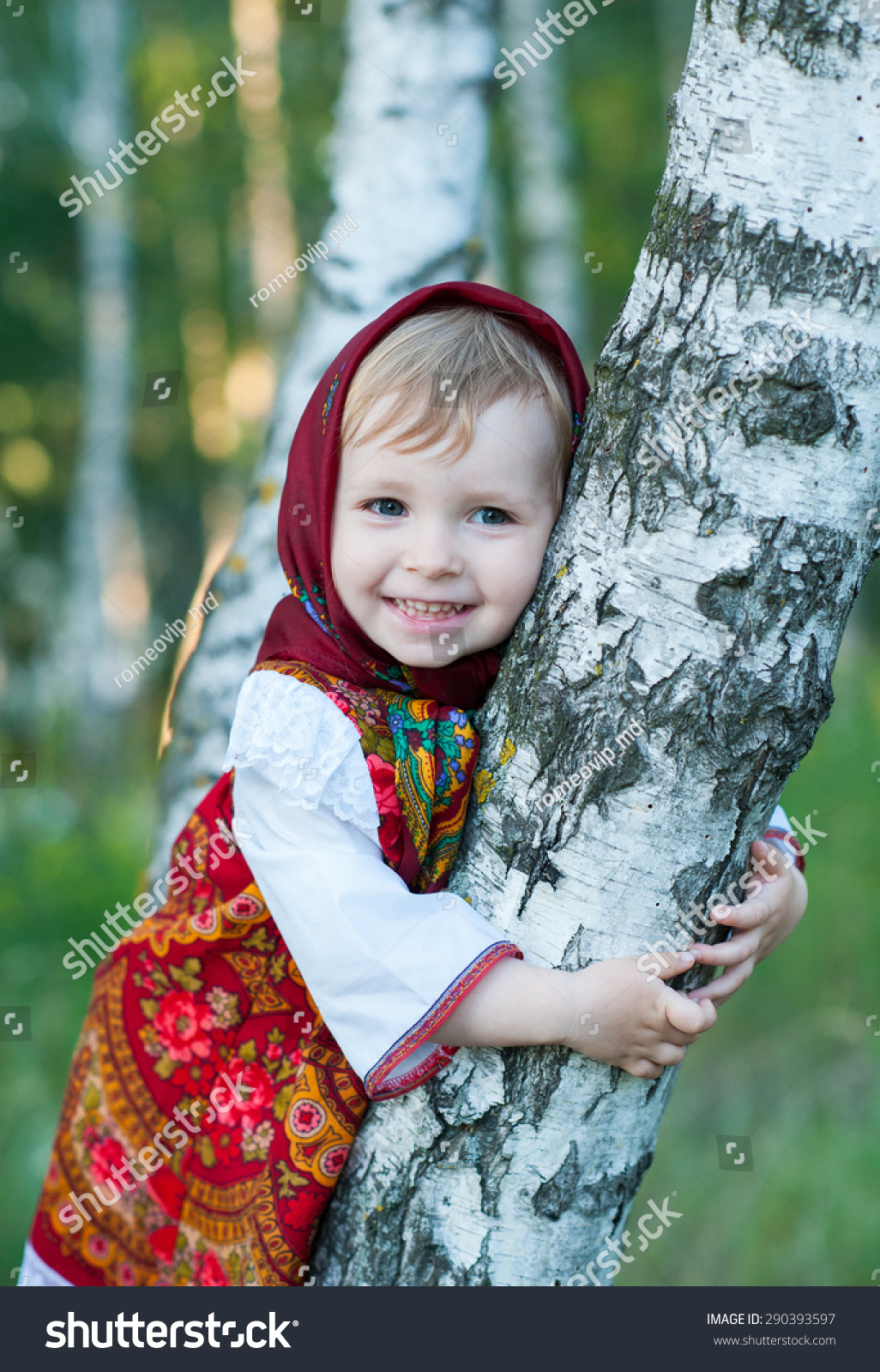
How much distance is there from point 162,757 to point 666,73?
10.5 metres

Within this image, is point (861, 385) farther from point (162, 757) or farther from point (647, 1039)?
point (162, 757)

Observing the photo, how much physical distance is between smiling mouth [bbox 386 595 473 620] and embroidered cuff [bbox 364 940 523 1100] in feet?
1.53

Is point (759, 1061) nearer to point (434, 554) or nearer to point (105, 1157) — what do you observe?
point (105, 1157)

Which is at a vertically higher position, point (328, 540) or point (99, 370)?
point (328, 540)

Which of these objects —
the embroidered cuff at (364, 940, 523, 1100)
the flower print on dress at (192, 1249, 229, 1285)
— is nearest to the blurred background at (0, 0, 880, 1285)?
the flower print on dress at (192, 1249, 229, 1285)

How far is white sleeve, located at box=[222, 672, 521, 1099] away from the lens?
4.39 ft

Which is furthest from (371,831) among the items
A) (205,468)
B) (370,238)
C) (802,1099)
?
(205,468)

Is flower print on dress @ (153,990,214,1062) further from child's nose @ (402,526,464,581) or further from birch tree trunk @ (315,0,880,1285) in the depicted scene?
child's nose @ (402,526,464,581)

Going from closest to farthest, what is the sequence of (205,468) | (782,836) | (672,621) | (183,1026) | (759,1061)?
1. (672,621)
2. (782,836)
3. (183,1026)
4. (759,1061)
5. (205,468)

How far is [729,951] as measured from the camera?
1.33m

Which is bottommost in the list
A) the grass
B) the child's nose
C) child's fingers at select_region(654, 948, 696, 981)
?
the grass

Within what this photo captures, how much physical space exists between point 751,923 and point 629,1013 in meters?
0.21

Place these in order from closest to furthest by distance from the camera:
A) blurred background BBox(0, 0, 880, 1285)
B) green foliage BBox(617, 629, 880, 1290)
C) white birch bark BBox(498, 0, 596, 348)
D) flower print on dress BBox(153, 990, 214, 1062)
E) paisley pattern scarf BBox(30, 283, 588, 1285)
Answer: paisley pattern scarf BBox(30, 283, 588, 1285), flower print on dress BBox(153, 990, 214, 1062), green foliage BBox(617, 629, 880, 1290), blurred background BBox(0, 0, 880, 1285), white birch bark BBox(498, 0, 596, 348)

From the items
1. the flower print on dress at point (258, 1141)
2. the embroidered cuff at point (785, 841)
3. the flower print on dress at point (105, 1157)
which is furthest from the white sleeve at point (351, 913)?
the flower print on dress at point (105, 1157)
